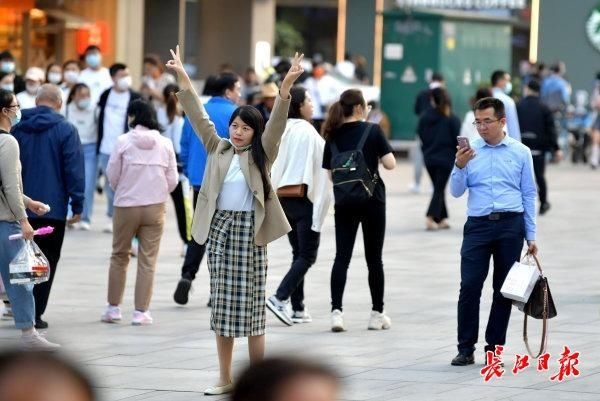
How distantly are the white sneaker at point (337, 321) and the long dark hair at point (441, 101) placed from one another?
694 centimetres

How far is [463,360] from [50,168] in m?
3.11

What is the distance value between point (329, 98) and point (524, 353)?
16290 millimetres

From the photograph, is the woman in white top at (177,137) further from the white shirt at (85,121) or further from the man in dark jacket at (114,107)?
the white shirt at (85,121)

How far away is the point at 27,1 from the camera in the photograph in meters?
25.7

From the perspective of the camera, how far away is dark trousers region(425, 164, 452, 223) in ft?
54.1

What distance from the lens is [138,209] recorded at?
31.8 ft

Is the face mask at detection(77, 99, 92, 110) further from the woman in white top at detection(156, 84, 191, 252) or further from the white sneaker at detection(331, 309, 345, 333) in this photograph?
the white sneaker at detection(331, 309, 345, 333)

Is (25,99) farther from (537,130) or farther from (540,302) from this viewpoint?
(540,302)

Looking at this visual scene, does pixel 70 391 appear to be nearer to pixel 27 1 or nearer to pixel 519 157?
pixel 519 157

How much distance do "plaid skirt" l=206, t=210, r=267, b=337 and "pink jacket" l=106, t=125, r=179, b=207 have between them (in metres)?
2.37

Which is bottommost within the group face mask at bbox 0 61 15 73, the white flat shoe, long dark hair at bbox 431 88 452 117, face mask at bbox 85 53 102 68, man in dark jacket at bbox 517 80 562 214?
the white flat shoe

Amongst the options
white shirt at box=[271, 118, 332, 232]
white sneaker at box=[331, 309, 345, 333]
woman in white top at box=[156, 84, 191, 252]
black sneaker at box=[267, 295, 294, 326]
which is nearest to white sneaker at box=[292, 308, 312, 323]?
black sneaker at box=[267, 295, 294, 326]

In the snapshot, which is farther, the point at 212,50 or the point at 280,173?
the point at 212,50

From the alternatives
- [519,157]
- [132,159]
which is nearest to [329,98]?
[132,159]
